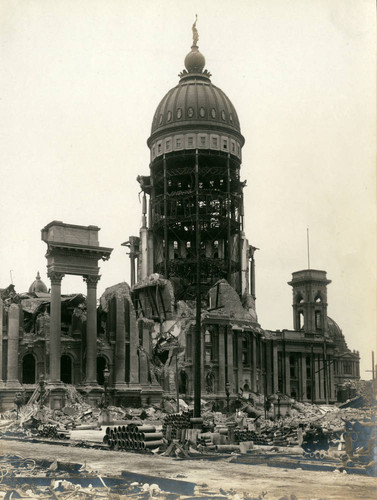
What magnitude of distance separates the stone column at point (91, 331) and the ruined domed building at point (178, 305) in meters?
0.09

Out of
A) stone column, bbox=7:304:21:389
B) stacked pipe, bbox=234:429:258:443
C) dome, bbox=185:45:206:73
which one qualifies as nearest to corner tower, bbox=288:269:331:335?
dome, bbox=185:45:206:73

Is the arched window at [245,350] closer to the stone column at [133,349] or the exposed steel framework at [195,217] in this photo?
the exposed steel framework at [195,217]

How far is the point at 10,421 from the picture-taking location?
171 ft

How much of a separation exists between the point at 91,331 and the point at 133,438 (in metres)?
29.8

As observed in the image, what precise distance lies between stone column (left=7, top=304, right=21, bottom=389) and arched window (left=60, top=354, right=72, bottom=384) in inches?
213

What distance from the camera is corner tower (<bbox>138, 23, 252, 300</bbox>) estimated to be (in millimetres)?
92062

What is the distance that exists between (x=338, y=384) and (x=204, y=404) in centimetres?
6409

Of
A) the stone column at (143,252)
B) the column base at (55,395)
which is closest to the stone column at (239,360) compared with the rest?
the stone column at (143,252)

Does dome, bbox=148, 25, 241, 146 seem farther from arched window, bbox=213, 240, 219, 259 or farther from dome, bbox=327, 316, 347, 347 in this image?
dome, bbox=327, 316, 347, 347

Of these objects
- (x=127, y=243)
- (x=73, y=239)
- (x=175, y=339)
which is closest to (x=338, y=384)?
(x=127, y=243)

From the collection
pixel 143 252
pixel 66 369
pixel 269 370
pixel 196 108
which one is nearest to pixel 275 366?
pixel 269 370

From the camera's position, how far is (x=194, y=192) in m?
91.1

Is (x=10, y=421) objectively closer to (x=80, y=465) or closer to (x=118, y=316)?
(x=118, y=316)

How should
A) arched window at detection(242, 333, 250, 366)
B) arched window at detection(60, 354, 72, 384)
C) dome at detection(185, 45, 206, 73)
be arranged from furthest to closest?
dome at detection(185, 45, 206, 73)
arched window at detection(242, 333, 250, 366)
arched window at detection(60, 354, 72, 384)
